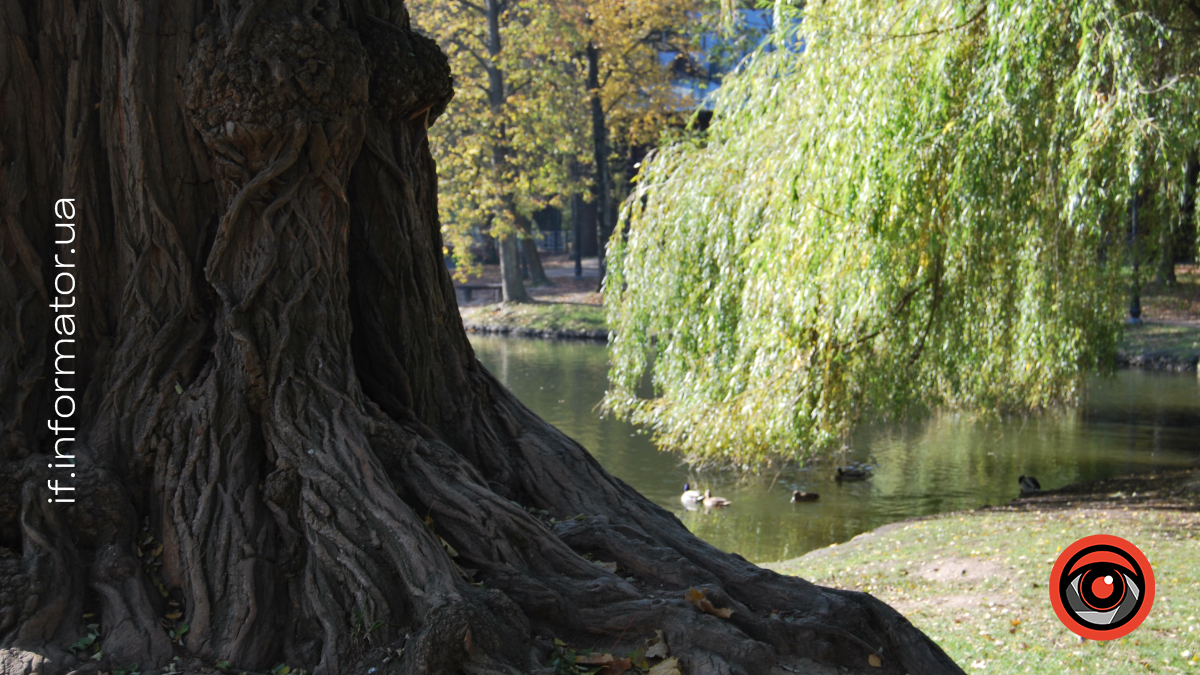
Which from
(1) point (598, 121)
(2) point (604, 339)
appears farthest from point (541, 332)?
(1) point (598, 121)

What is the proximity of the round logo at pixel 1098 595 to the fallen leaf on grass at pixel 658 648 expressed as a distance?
3.46 m

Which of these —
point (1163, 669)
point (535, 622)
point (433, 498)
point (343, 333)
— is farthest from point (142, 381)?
point (1163, 669)

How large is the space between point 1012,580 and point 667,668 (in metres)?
4.91

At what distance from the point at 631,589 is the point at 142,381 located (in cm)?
190

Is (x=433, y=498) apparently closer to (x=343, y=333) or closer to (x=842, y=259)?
(x=343, y=333)

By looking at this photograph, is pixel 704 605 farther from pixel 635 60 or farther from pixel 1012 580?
pixel 635 60

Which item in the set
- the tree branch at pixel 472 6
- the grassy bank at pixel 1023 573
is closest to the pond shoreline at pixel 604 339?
the tree branch at pixel 472 6

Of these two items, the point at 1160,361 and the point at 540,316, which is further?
the point at 540,316

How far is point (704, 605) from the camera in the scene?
333 cm

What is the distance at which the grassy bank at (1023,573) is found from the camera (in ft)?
17.8

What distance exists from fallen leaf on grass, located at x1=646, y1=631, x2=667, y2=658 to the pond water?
6.71m

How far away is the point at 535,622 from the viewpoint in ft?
10.7

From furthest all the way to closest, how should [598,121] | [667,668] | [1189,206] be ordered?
[598,121] → [1189,206] → [667,668]

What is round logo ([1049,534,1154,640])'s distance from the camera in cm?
557
